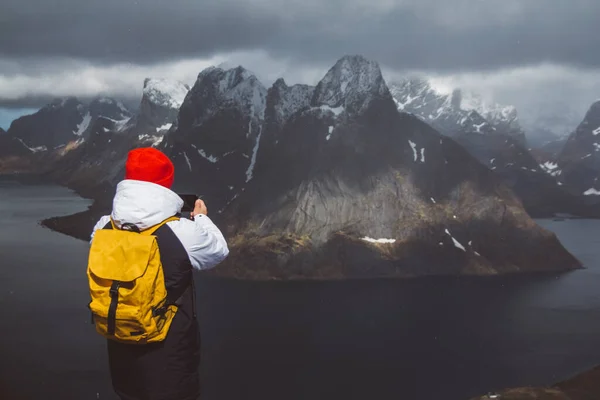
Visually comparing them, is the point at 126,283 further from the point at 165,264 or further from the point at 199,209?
the point at 199,209

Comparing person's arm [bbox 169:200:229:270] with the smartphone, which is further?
the smartphone

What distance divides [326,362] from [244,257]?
95670 mm

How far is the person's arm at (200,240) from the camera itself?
6.46 metres

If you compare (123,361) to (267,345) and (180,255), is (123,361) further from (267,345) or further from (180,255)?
(267,345)

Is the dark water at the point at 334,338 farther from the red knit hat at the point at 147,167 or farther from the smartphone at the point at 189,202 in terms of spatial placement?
the red knit hat at the point at 147,167

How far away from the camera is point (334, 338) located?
10050 centimetres

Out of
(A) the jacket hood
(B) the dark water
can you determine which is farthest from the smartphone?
(B) the dark water

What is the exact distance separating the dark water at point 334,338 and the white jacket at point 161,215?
71742 millimetres

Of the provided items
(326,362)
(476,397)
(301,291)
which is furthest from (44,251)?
(476,397)

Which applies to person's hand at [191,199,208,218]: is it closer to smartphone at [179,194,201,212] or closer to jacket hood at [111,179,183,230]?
smartphone at [179,194,201,212]

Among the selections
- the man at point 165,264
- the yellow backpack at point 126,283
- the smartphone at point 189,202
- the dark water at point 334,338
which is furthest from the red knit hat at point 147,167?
the dark water at point 334,338

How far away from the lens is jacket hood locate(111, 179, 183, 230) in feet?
21.0

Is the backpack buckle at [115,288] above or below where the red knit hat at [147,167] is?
below

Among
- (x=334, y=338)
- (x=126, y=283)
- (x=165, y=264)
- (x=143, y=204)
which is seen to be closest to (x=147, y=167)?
(x=143, y=204)
